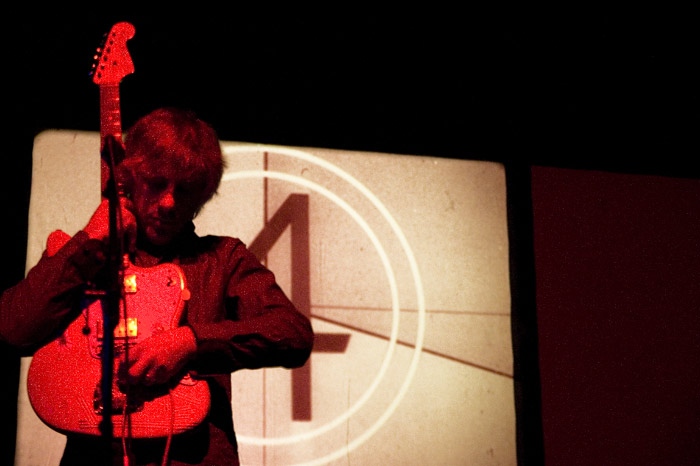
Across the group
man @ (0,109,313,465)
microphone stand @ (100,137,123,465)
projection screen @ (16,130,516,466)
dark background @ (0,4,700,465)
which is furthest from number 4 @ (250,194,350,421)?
microphone stand @ (100,137,123,465)

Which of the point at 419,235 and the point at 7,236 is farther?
the point at 419,235

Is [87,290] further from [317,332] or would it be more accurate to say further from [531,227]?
[531,227]

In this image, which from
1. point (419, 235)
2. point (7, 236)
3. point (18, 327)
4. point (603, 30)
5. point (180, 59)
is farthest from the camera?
point (603, 30)

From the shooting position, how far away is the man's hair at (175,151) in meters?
1.48

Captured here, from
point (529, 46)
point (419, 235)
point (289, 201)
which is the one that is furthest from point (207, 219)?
point (529, 46)

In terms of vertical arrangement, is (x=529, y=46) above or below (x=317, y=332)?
above

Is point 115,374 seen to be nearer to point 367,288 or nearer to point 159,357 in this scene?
point 159,357

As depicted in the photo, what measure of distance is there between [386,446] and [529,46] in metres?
2.03

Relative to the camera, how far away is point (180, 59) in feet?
8.39

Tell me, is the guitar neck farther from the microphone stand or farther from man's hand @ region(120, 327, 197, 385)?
man's hand @ region(120, 327, 197, 385)

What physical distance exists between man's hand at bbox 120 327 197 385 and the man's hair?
1.29 ft

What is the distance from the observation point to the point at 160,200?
1.47 meters

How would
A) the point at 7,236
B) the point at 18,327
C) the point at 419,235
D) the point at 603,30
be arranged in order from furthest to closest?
1. the point at 603,30
2. the point at 419,235
3. the point at 7,236
4. the point at 18,327

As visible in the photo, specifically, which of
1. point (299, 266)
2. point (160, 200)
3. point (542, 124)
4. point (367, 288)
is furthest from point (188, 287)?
point (542, 124)
